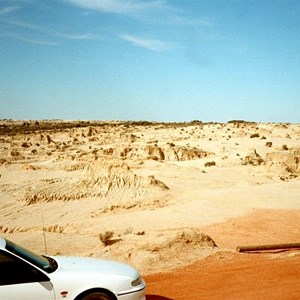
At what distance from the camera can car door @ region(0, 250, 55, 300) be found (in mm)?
5102

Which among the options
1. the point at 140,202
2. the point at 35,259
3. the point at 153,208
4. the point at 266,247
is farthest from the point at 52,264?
the point at 140,202

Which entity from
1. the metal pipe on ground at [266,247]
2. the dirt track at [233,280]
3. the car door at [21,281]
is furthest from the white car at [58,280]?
the metal pipe on ground at [266,247]

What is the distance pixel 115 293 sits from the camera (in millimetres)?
5539

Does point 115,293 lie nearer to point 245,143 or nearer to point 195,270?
point 195,270

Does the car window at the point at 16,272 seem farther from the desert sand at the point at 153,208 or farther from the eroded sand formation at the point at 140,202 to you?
the eroded sand formation at the point at 140,202

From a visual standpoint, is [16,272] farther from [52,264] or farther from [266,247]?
[266,247]

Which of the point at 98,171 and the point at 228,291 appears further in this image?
the point at 98,171

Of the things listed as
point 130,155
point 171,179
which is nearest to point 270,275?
point 171,179

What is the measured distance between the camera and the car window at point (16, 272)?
5.20 meters

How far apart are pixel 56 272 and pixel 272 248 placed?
707cm

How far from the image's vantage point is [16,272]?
5.27m

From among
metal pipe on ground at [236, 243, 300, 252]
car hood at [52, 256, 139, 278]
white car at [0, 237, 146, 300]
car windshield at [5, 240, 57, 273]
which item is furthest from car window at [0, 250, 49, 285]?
metal pipe on ground at [236, 243, 300, 252]

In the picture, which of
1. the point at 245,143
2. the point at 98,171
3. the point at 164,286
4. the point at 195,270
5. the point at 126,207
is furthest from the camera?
the point at 245,143

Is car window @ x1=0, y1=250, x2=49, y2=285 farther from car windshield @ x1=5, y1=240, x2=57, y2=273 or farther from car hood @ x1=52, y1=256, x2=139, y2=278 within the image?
car hood @ x1=52, y1=256, x2=139, y2=278
